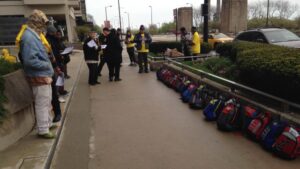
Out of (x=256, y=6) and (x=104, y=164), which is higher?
(x=256, y=6)

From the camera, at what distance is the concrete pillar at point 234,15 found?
115ft

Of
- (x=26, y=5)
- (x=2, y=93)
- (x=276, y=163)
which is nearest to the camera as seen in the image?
(x=276, y=163)

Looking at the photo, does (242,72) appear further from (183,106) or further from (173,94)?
(173,94)

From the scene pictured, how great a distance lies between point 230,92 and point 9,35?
1006 inches

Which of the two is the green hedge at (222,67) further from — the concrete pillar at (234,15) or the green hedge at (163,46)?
the concrete pillar at (234,15)

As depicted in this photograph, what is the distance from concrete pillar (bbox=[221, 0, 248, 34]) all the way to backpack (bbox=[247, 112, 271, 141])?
1271 inches

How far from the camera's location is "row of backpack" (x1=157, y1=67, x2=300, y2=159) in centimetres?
422

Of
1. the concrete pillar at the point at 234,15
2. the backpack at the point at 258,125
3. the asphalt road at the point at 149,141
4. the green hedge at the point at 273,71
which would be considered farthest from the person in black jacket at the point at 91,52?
the concrete pillar at the point at 234,15

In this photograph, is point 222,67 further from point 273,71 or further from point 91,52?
point 91,52

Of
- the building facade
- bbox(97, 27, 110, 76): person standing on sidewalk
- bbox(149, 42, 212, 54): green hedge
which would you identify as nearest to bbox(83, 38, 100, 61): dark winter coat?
bbox(97, 27, 110, 76): person standing on sidewalk

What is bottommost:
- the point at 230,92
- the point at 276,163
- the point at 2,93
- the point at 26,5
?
the point at 276,163

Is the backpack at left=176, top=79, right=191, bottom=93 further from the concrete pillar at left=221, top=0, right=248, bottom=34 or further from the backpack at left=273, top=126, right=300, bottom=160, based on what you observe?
the concrete pillar at left=221, top=0, right=248, bottom=34

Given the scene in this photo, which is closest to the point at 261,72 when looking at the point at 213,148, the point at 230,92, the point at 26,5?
the point at 230,92

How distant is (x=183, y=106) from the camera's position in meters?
7.25
